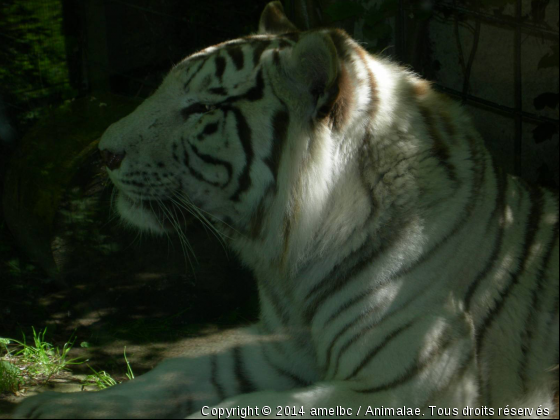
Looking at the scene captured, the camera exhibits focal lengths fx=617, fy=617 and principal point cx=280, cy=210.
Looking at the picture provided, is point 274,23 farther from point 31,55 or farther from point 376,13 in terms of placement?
point 31,55

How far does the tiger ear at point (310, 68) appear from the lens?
5.08ft

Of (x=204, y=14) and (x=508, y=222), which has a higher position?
(x=204, y=14)

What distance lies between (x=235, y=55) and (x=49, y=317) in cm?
138

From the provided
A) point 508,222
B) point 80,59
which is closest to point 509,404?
point 508,222

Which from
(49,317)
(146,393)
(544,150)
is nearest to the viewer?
(146,393)

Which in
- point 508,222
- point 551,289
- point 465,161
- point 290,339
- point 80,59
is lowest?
point 290,339

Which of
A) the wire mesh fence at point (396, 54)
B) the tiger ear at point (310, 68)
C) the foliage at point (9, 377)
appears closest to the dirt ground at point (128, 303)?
the foliage at point (9, 377)

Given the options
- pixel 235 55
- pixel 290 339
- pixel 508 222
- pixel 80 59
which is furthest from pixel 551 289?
pixel 80 59

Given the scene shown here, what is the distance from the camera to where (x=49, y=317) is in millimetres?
2523

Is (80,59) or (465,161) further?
(80,59)

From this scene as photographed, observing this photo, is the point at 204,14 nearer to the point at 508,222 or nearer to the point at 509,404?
the point at 508,222

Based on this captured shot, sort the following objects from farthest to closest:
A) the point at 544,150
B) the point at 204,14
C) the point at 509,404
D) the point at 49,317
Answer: the point at 204,14 < the point at 544,150 < the point at 49,317 < the point at 509,404

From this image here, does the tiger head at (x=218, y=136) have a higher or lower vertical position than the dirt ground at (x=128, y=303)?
higher

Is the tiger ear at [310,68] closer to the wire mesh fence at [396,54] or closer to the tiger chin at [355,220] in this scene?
the tiger chin at [355,220]
